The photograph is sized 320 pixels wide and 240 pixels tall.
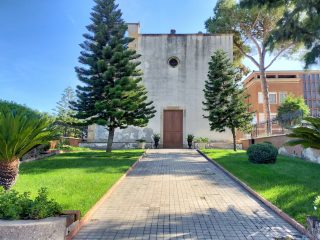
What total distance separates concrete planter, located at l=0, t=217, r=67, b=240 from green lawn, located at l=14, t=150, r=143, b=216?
5.99ft

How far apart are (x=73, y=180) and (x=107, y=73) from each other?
915 cm

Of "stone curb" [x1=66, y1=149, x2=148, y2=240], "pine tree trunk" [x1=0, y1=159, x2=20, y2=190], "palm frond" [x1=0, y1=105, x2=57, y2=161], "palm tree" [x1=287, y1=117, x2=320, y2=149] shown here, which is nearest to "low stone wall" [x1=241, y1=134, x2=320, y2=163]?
"palm tree" [x1=287, y1=117, x2=320, y2=149]

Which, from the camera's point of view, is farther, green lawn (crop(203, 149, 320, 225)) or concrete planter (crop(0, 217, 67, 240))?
green lawn (crop(203, 149, 320, 225))

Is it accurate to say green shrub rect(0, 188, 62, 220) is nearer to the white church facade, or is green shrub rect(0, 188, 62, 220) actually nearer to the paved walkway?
the paved walkway

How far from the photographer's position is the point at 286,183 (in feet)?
29.8

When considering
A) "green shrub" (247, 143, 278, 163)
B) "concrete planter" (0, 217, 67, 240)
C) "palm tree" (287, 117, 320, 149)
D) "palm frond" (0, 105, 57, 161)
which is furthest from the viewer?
"green shrub" (247, 143, 278, 163)

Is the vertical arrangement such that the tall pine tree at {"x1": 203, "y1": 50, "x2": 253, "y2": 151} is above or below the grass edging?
above

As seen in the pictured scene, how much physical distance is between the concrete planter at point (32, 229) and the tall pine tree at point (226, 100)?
17153mm

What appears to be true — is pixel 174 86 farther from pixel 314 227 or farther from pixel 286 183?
pixel 314 227

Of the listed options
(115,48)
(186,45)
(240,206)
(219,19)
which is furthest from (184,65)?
(240,206)

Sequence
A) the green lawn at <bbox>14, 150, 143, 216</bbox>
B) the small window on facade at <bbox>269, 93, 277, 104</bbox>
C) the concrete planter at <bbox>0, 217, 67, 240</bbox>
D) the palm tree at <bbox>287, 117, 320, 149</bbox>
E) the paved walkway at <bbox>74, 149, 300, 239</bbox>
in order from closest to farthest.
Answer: the concrete planter at <bbox>0, 217, 67, 240</bbox> → the paved walkway at <bbox>74, 149, 300, 239</bbox> → the palm tree at <bbox>287, 117, 320, 149</bbox> → the green lawn at <bbox>14, 150, 143, 216</bbox> → the small window on facade at <bbox>269, 93, 277, 104</bbox>

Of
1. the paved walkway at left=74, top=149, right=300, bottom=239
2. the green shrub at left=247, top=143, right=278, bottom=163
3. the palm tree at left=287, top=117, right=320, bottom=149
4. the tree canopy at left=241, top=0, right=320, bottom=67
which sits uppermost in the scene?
the tree canopy at left=241, top=0, right=320, bottom=67

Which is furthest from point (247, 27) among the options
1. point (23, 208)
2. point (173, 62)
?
point (23, 208)

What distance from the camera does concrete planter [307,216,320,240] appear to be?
14.9ft
